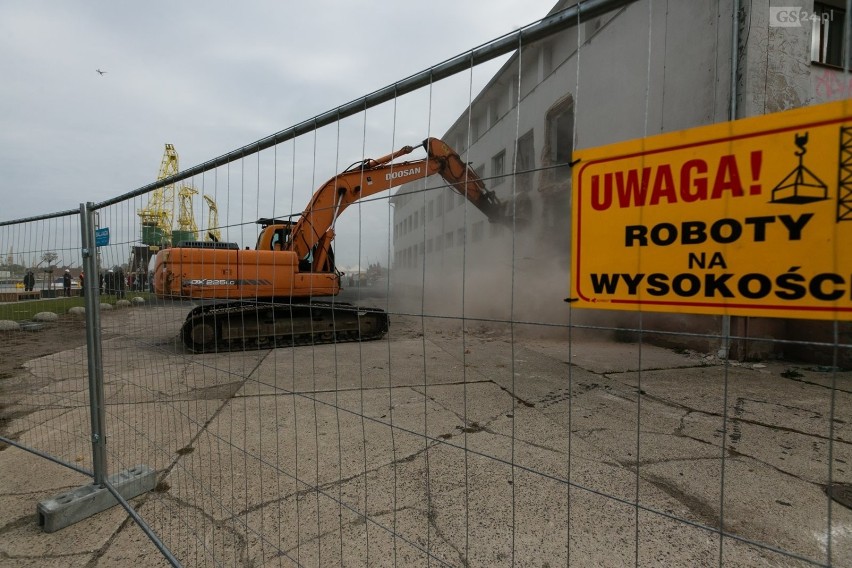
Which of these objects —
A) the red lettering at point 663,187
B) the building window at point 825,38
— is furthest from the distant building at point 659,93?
the red lettering at point 663,187

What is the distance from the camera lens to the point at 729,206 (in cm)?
92

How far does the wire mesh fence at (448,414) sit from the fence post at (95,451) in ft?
0.24

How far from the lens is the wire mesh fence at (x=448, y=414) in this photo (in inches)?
77.3

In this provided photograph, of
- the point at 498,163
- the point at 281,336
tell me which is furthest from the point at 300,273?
the point at 498,163

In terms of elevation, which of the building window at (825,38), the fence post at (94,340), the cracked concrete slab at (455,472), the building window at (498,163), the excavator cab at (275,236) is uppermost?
the building window at (825,38)

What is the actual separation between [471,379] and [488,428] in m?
1.70

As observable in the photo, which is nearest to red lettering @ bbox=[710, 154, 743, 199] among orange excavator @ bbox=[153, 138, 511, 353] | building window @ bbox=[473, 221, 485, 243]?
orange excavator @ bbox=[153, 138, 511, 353]

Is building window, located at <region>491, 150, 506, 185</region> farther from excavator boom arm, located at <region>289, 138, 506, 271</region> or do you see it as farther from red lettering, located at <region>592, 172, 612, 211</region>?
red lettering, located at <region>592, 172, 612, 211</region>

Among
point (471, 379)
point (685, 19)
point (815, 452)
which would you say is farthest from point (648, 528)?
point (685, 19)

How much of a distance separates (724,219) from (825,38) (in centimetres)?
942

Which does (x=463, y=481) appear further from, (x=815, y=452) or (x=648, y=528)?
(x=815, y=452)

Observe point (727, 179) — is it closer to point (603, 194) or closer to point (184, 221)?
point (603, 194)

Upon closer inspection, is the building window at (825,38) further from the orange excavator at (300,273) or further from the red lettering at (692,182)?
the red lettering at (692,182)

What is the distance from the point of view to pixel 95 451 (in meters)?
2.45
